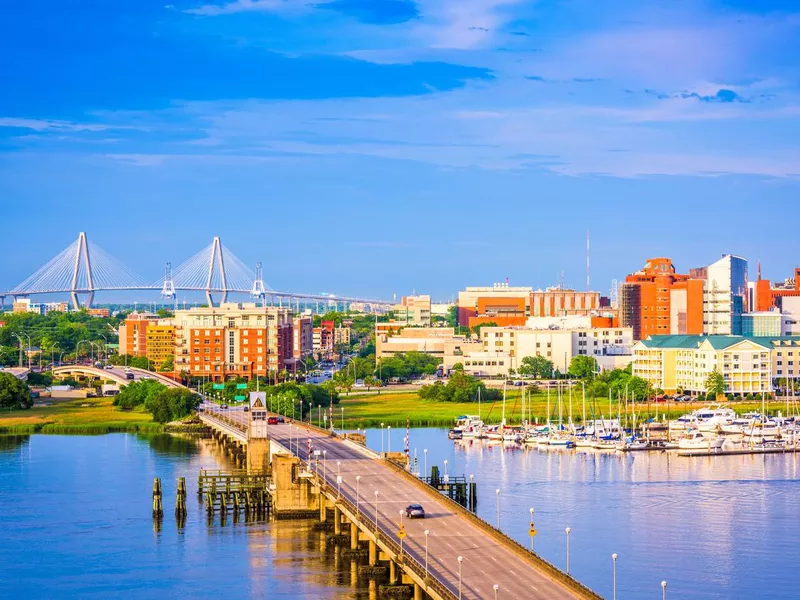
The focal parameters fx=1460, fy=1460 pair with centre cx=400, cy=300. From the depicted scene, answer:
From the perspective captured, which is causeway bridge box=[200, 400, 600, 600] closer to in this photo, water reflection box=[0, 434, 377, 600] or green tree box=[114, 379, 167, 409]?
water reflection box=[0, 434, 377, 600]

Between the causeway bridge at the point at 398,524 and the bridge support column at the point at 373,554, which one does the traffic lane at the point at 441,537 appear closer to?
the causeway bridge at the point at 398,524

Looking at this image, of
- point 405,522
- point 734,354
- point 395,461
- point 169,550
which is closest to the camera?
point 405,522

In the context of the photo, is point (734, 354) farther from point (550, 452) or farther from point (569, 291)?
point (569, 291)

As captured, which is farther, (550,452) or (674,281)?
(674,281)

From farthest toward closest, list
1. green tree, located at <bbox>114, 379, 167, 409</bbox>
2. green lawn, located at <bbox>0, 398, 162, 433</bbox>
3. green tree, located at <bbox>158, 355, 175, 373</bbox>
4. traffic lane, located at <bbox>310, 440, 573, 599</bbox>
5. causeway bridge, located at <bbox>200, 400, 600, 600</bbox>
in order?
green tree, located at <bbox>158, 355, 175, 373</bbox>, green tree, located at <bbox>114, 379, 167, 409</bbox>, green lawn, located at <bbox>0, 398, 162, 433</bbox>, causeway bridge, located at <bbox>200, 400, 600, 600</bbox>, traffic lane, located at <bbox>310, 440, 573, 599</bbox>

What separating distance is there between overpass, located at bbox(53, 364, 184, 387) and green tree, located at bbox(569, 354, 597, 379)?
24360 mm

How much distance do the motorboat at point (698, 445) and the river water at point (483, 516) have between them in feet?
3.52

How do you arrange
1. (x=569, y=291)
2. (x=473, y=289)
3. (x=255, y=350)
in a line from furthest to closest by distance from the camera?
(x=473, y=289), (x=569, y=291), (x=255, y=350)

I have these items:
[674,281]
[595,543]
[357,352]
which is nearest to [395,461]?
[595,543]

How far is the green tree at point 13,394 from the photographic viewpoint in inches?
2807

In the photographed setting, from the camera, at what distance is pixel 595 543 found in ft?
115

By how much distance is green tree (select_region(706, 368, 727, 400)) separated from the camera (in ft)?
252

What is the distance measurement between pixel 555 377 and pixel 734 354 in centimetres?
1704

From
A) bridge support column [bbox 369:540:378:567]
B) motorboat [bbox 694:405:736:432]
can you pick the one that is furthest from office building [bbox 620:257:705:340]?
bridge support column [bbox 369:540:378:567]
